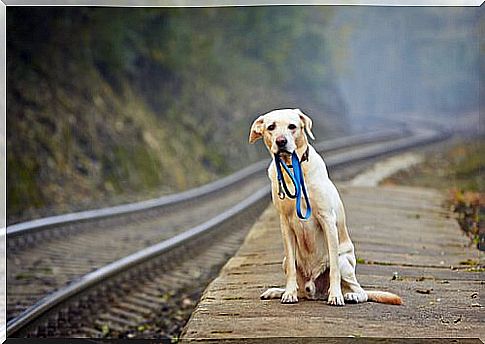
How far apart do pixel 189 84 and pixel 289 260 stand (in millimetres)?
2147

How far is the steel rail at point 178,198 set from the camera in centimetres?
544

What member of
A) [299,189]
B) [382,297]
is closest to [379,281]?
[382,297]

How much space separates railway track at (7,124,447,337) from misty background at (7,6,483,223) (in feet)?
0.45

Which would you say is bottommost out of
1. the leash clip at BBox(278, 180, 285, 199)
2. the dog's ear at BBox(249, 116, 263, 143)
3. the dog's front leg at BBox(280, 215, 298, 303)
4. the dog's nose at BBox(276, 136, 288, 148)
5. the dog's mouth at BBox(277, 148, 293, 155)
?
the dog's front leg at BBox(280, 215, 298, 303)

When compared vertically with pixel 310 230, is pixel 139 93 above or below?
above

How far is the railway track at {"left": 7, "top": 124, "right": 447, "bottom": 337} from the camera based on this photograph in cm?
519

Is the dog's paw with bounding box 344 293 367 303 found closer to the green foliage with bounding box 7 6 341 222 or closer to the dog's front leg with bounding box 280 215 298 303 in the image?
the dog's front leg with bounding box 280 215 298 303

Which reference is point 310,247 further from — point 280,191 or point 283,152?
point 283,152

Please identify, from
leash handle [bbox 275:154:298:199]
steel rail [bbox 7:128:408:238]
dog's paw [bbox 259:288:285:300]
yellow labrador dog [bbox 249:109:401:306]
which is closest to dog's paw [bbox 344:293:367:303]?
yellow labrador dog [bbox 249:109:401:306]

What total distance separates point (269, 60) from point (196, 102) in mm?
622

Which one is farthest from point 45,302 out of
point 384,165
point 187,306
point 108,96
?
point 384,165

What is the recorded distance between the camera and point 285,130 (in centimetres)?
380

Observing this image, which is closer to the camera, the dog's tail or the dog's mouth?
the dog's mouth

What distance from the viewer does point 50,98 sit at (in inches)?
233
